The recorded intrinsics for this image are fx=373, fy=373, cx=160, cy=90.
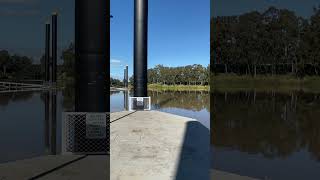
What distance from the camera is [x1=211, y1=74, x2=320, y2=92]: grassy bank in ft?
89.7

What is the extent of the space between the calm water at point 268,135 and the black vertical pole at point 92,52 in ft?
9.89

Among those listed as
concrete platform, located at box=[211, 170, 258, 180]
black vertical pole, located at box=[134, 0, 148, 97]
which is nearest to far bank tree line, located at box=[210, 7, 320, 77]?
black vertical pole, located at box=[134, 0, 148, 97]

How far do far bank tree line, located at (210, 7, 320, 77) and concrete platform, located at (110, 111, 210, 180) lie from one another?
2046cm

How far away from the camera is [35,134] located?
12.0m

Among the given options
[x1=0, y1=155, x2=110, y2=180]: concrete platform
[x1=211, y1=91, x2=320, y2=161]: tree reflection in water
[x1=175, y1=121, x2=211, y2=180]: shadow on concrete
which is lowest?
[x1=211, y1=91, x2=320, y2=161]: tree reflection in water

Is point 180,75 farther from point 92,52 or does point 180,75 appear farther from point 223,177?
point 223,177

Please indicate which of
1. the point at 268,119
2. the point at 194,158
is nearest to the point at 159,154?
the point at 194,158

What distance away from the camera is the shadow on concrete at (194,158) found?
18.7 ft

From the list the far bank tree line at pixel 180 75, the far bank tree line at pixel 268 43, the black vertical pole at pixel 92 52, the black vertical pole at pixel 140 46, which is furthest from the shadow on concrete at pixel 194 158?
the far bank tree line at pixel 180 75

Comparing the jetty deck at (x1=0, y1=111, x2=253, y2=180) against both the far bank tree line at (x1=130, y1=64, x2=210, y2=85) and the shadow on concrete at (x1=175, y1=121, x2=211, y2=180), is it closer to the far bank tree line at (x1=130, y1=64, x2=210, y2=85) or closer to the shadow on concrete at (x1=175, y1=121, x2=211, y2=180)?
the shadow on concrete at (x1=175, y1=121, x2=211, y2=180)

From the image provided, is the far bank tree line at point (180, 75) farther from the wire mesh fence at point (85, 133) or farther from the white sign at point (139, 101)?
the wire mesh fence at point (85, 133)

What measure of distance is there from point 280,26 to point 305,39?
7.26m

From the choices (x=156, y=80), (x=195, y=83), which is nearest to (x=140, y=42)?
(x=195, y=83)

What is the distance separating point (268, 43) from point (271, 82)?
7.51 m
